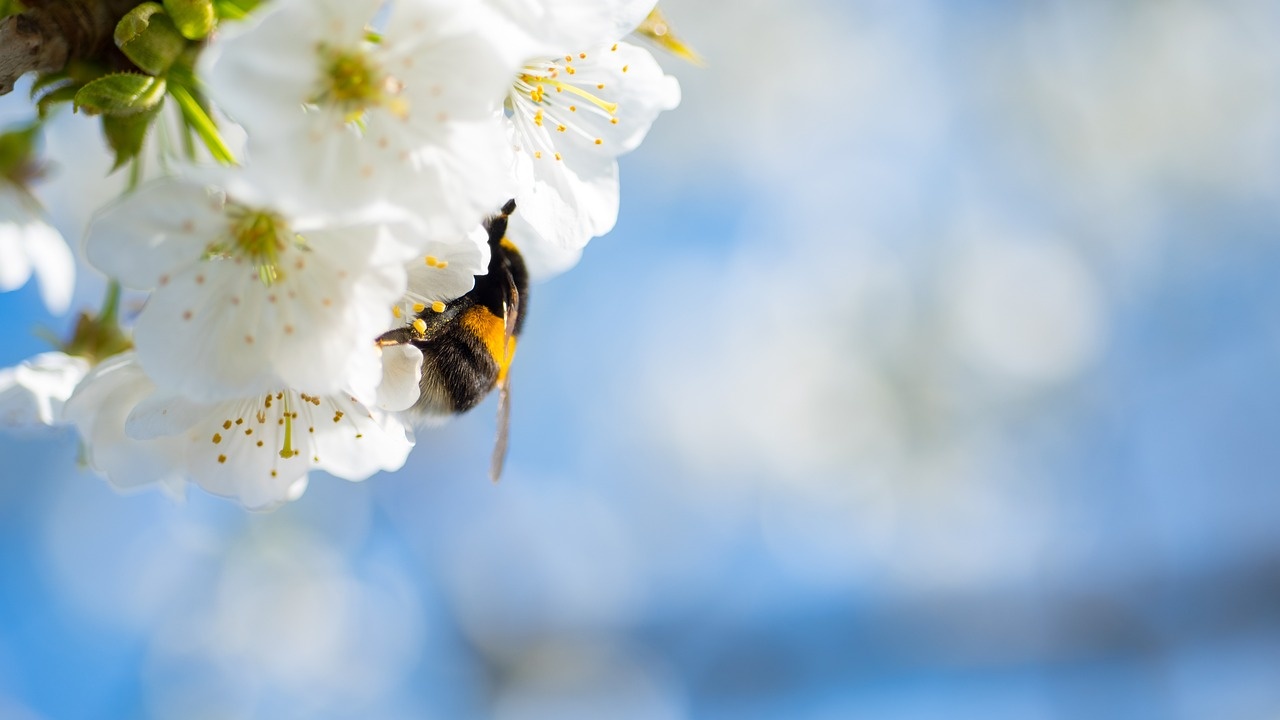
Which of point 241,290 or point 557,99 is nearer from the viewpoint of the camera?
point 241,290

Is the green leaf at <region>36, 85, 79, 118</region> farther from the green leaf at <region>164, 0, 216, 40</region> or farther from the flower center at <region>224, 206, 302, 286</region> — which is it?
the flower center at <region>224, 206, 302, 286</region>

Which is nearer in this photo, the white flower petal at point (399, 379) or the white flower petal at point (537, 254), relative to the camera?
the white flower petal at point (399, 379)

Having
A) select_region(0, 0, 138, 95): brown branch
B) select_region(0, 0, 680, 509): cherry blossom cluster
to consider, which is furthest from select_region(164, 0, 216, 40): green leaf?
select_region(0, 0, 138, 95): brown branch

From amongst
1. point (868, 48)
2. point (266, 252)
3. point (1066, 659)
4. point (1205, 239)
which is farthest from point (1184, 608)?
point (266, 252)

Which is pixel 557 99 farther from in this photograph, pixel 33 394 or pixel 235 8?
pixel 33 394

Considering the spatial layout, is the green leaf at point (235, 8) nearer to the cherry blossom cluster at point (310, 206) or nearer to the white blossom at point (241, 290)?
the cherry blossom cluster at point (310, 206)

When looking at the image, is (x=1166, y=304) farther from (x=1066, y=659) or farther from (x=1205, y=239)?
(x=1066, y=659)

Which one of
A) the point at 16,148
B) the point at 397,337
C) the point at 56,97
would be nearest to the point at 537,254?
the point at 397,337

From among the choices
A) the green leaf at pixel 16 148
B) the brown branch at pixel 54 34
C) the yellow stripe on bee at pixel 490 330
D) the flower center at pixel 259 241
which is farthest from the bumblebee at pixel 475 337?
the green leaf at pixel 16 148
